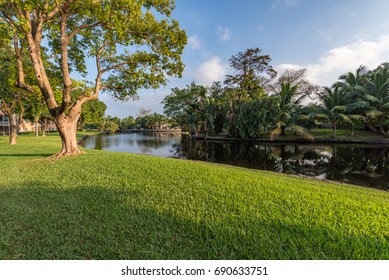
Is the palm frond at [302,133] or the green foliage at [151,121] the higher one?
the green foliage at [151,121]

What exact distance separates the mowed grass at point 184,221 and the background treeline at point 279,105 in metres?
22.8

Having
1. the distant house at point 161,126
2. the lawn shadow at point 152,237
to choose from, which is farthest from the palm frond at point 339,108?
the distant house at point 161,126

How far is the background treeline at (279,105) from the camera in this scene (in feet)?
77.3

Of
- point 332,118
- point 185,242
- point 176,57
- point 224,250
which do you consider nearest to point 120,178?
point 185,242

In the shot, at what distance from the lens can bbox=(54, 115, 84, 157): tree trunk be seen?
8023mm

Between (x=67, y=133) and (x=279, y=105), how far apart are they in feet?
82.4

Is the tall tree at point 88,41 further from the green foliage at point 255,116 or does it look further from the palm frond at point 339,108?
the palm frond at point 339,108

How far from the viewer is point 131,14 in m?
6.95

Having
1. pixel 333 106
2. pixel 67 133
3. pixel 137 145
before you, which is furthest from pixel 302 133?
pixel 67 133

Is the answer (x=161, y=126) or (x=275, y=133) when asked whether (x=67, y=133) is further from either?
(x=161, y=126)

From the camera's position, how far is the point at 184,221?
3033mm

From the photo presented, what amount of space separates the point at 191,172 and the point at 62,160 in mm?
5538

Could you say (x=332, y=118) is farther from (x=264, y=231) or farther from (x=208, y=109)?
(x=264, y=231)

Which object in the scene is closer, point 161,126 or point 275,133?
point 275,133
